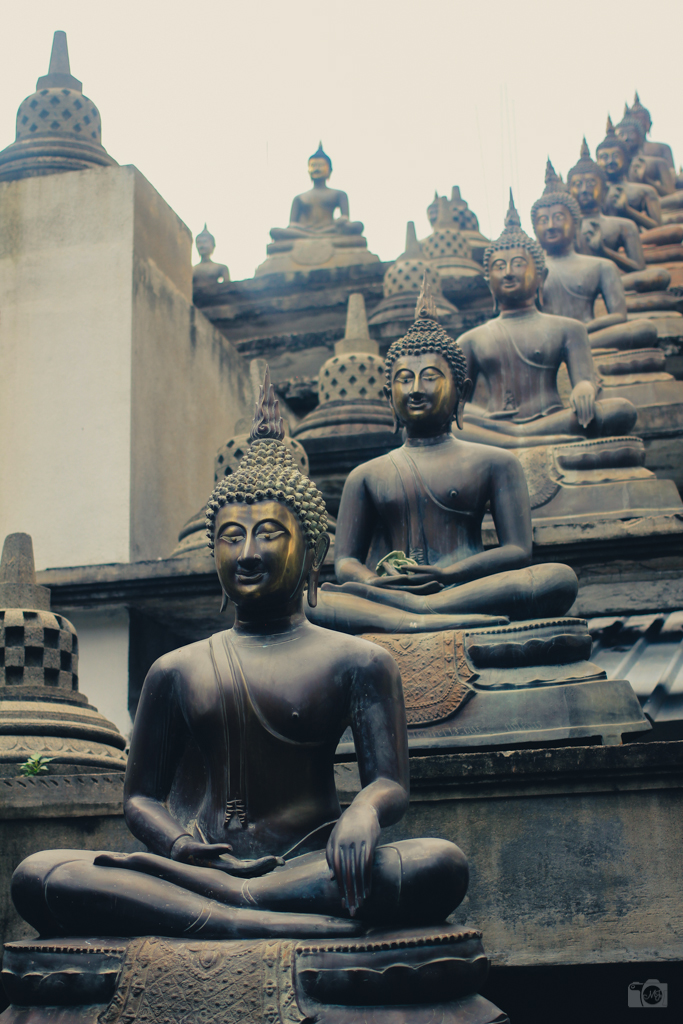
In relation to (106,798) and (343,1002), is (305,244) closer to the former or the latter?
(106,798)

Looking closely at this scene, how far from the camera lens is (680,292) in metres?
15.6

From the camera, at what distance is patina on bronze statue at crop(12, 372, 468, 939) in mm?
3330

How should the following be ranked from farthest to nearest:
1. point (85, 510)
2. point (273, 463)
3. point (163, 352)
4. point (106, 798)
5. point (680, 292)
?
1. point (680, 292)
2. point (163, 352)
3. point (85, 510)
4. point (106, 798)
5. point (273, 463)

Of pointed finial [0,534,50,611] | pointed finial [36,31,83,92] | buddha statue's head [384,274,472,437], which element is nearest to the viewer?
pointed finial [0,534,50,611]

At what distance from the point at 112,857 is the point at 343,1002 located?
804mm

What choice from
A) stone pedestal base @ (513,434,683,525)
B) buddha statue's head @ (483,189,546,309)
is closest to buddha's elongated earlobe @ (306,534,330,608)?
stone pedestal base @ (513,434,683,525)

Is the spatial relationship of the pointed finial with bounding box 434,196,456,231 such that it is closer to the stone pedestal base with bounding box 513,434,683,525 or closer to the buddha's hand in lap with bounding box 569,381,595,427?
the buddha's hand in lap with bounding box 569,381,595,427

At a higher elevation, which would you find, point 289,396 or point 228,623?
point 289,396

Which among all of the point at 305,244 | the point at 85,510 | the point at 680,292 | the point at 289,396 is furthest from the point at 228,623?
the point at 305,244

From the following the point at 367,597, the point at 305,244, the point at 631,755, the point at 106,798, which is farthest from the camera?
the point at 305,244

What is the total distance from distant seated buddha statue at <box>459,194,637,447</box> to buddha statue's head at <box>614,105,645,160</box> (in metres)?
14.9

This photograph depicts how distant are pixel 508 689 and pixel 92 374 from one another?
20.0 ft

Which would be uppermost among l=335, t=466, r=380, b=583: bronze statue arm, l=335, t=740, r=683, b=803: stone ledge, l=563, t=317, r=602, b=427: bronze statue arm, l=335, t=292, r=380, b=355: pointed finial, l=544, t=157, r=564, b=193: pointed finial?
l=544, t=157, r=564, b=193: pointed finial

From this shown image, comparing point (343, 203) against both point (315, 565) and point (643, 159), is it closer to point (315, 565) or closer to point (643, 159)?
point (643, 159)
